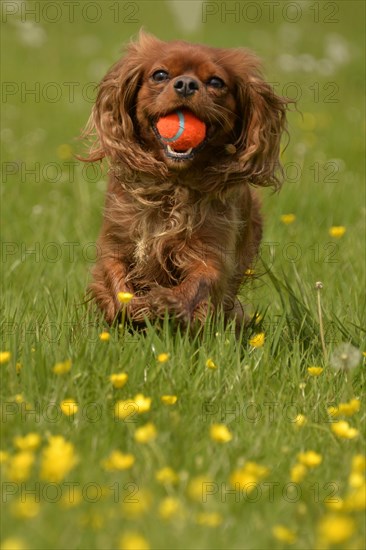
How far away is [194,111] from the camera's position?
338 centimetres

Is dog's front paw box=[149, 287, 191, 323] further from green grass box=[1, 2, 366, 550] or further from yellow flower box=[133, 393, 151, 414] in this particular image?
yellow flower box=[133, 393, 151, 414]

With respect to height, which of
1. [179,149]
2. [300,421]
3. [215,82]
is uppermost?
[215,82]

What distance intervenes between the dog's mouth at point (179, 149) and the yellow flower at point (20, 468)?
1435mm

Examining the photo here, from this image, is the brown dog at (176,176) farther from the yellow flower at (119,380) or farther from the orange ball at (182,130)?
the yellow flower at (119,380)

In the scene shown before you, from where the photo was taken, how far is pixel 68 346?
316 centimetres

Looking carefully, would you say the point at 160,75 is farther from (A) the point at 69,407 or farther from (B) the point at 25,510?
(B) the point at 25,510

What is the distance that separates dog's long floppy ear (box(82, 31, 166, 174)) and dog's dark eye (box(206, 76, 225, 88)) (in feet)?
0.94

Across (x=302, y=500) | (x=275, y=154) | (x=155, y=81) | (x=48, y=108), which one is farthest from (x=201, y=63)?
(x=48, y=108)

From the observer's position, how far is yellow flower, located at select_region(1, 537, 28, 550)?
74.4 inches

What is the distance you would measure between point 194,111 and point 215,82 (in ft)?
0.72

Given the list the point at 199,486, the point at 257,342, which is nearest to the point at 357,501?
the point at 199,486

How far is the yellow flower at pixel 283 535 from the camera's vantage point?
2.09 metres

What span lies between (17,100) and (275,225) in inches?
165

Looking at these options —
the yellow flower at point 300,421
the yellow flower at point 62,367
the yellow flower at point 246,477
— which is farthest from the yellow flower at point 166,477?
the yellow flower at point 300,421
